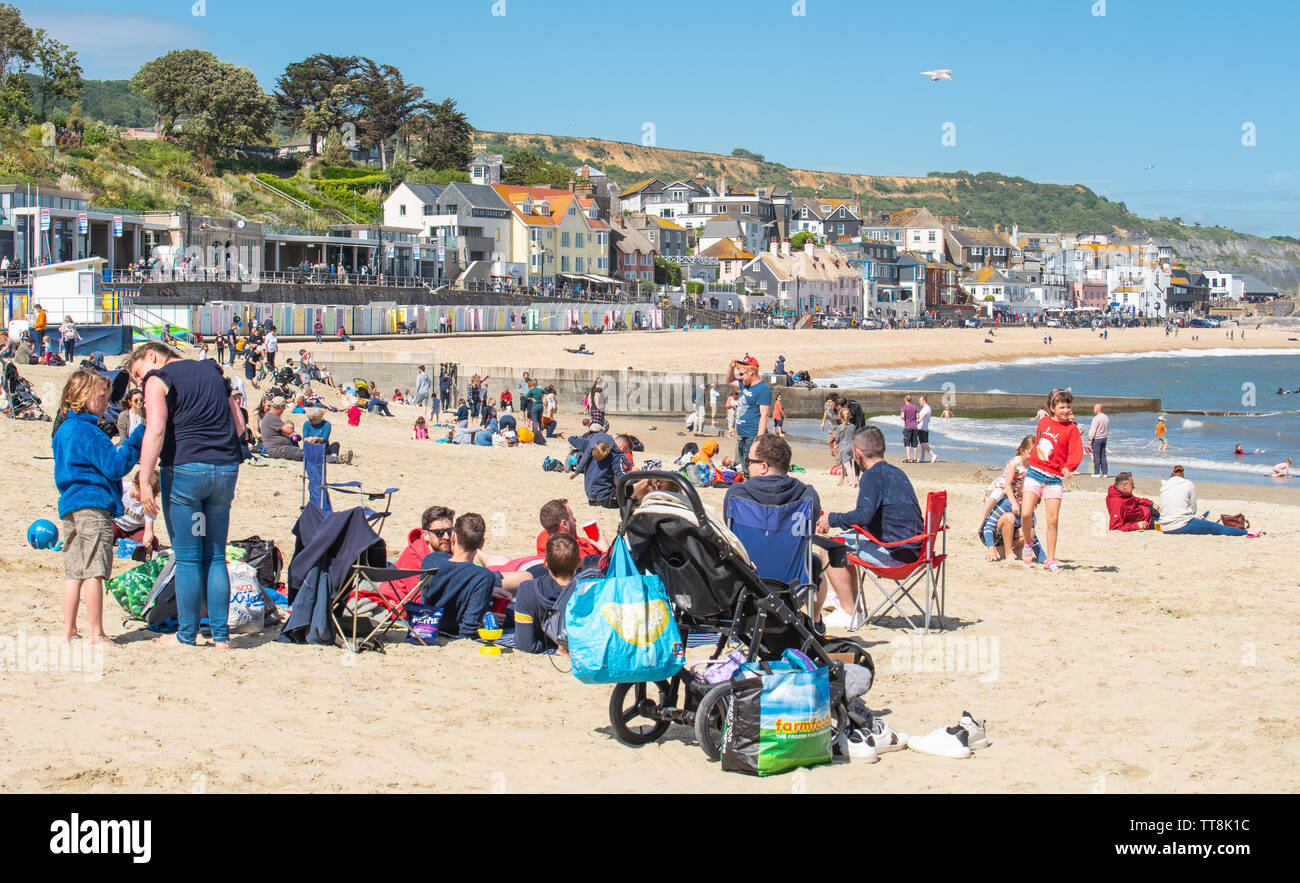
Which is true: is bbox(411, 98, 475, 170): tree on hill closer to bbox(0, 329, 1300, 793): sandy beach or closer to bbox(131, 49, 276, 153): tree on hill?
bbox(131, 49, 276, 153): tree on hill

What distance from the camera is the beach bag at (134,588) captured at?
6652 millimetres

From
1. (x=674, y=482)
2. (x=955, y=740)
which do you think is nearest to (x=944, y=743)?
(x=955, y=740)

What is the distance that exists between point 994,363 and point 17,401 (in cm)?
5926

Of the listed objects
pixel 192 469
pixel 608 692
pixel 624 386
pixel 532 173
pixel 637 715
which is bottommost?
pixel 608 692

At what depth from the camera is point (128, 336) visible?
2578 centimetres

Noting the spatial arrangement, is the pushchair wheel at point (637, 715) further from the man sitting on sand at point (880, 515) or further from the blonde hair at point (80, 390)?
the blonde hair at point (80, 390)

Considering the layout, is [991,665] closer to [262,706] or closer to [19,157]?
[262,706]

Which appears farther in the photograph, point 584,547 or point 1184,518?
point 1184,518

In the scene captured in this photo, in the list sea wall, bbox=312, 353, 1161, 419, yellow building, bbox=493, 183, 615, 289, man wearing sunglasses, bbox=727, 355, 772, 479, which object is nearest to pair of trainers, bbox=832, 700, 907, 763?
man wearing sunglasses, bbox=727, 355, 772, 479

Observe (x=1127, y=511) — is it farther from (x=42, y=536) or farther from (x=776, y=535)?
(x=42, y=536)

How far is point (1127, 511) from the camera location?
39.6ft

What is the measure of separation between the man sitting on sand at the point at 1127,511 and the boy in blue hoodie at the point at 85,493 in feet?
32.4

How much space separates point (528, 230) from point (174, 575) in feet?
247

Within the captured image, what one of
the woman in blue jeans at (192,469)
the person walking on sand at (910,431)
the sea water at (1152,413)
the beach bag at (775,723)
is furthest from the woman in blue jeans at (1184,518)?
the person walking on sand at (910,431)
